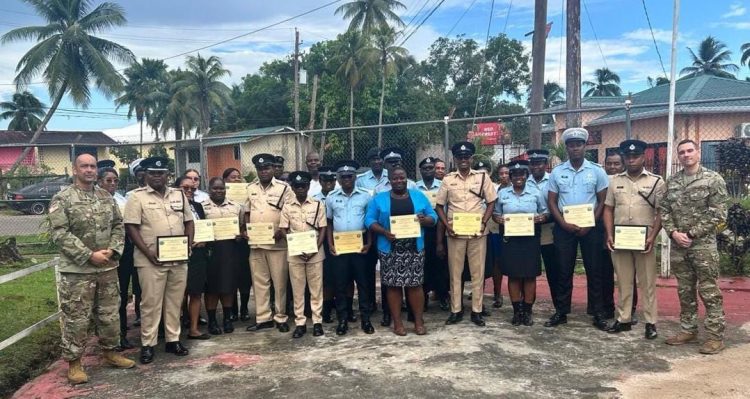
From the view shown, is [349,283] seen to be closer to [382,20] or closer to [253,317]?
[253,317]

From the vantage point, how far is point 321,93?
36469 millimetres

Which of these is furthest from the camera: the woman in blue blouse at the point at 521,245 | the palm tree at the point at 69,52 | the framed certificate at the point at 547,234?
the palm tree at the point at 69,52

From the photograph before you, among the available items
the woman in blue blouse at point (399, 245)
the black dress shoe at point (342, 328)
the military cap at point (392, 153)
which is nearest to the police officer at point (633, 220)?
the woman in blue blouse at point (399, 245)

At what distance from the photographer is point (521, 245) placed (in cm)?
596

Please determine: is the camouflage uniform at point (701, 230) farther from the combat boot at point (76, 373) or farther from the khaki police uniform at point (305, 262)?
the combat boot at point (76, 373)

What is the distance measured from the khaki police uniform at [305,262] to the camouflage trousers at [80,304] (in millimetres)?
1737

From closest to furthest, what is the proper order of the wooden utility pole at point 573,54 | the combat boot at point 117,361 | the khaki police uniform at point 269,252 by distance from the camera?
the combat boot at point 117,361
the khaki police uniform at point 269,252
the wooden utility pole at point 573,54

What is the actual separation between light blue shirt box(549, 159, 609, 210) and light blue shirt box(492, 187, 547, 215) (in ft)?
0.68

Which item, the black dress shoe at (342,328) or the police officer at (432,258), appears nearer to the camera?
the black dress shoe at (342,328)

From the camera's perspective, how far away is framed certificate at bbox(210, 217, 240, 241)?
19.6 feet

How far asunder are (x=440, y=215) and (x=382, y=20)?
34079mm

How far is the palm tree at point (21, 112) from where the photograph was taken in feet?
163

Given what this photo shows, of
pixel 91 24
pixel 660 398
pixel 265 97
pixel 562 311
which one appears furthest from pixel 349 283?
pixel 265 97

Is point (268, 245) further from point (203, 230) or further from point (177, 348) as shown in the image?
point (177, 348)
